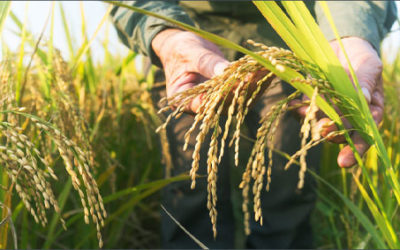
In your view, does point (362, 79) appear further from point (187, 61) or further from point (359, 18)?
point (187, 61)

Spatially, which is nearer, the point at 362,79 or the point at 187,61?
the point at 362,79

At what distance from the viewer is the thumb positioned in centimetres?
122

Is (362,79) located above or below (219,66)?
below

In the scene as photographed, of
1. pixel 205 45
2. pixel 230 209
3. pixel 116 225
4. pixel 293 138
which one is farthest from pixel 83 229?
pixel 293 138

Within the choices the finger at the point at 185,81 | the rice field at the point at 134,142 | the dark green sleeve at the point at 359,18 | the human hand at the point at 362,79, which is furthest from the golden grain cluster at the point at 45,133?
the dark green sleeve at the point at 359,18

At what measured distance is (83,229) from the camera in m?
1.94

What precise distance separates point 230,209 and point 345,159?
1326mm

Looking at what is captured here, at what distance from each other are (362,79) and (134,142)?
1759 millimetres

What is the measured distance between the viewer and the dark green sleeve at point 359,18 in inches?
62.4

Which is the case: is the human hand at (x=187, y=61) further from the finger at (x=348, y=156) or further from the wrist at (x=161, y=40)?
the finger at (x=348, y=156)

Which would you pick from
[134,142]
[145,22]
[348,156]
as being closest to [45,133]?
[145,22]

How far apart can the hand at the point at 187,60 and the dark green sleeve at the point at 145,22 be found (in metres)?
0.07

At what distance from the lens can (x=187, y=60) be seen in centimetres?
141

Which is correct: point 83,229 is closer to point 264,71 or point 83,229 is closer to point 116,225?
point 116,225
